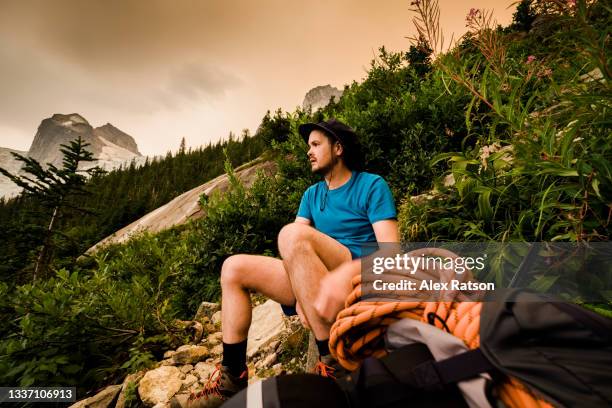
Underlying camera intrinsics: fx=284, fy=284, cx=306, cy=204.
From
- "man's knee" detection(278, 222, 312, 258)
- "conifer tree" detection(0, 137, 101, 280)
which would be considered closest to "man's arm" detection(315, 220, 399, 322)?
"man's knee" detection(278, 222, 312, 258)

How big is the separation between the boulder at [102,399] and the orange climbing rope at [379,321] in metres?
2.82

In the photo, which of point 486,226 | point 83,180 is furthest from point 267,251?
point 83,180

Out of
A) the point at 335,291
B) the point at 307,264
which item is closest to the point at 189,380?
the point at 307,264

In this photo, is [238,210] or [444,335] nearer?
[444,335]

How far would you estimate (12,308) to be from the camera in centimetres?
329

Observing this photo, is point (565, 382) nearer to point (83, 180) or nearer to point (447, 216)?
point (447, 216)

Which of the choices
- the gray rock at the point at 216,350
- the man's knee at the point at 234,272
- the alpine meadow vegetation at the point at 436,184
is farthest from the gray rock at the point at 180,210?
the man's knee at the point at 234,272

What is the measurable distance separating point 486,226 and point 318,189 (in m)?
1.60

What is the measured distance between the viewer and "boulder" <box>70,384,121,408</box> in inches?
105

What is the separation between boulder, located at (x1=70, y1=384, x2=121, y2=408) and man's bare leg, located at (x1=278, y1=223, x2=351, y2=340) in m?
2.51

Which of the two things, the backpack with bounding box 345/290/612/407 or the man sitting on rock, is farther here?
the man sitting on rock

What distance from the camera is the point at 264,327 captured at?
3.52 m

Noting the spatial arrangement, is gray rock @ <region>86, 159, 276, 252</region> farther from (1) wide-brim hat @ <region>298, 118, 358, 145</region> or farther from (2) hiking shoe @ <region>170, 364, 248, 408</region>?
(2) hiking shoe @ <region>170, 364, 248, 408</region>

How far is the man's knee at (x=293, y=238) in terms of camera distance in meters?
1.74
